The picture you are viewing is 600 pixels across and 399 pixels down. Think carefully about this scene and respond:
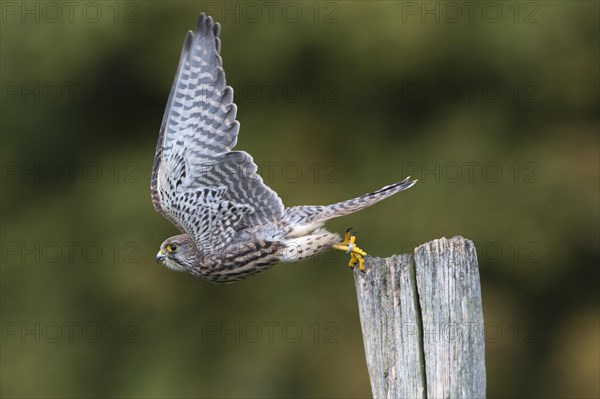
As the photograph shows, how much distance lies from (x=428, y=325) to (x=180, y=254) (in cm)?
214

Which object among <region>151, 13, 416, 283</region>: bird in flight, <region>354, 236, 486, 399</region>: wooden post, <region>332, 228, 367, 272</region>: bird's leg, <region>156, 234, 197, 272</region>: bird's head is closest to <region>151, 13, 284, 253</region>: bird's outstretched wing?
<region>151, 13, 416, 283</region>: bird in flight

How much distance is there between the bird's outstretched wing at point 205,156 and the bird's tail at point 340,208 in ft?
0.31

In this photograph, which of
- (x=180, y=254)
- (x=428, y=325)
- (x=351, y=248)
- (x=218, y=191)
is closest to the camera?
(x=428, y=325)

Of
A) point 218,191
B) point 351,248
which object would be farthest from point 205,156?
point 351,248

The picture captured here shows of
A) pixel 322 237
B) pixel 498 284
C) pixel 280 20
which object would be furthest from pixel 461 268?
pixel 280 20

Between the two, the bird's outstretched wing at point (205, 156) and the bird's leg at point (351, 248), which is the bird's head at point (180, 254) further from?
the bird's leg at point (351, 248)

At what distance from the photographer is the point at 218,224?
5.31 meters

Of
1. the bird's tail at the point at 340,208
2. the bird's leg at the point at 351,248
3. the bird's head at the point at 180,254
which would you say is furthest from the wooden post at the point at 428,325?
the bird's head at the point at 180,254

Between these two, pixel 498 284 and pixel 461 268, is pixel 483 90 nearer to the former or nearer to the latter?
pixel 498 284

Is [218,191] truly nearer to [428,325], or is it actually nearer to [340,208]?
[340,208]

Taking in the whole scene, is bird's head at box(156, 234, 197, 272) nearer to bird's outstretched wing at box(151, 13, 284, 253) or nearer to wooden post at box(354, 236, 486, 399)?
bird's outstretched wing at box(151, 13, 284, 253)

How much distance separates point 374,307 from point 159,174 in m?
1.79

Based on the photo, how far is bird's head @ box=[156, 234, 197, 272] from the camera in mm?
5445

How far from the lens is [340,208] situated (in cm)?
516
